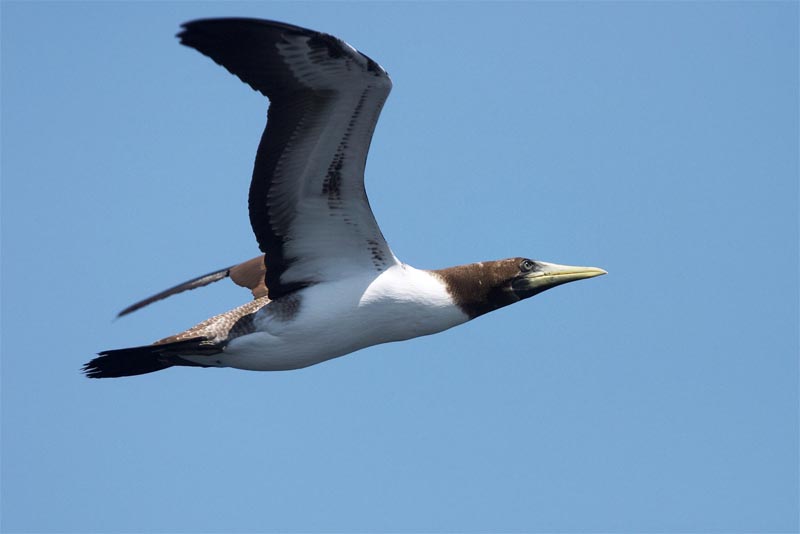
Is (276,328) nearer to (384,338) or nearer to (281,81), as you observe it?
(384,338)

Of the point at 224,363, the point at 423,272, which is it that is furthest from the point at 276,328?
the point at 423,272

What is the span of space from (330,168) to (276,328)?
1.70m

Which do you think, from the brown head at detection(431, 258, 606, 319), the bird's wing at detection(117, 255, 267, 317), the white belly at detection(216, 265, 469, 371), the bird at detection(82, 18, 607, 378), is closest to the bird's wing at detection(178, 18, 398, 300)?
the bird at detection(82, 18, 607, 378)

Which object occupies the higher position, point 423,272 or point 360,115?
point 360,115

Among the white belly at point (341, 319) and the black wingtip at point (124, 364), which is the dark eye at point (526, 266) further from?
the black wingtip at point (124, 364)

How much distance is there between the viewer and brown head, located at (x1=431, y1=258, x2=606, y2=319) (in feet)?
40.8

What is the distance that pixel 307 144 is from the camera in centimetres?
1132

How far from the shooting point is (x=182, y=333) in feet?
40.6

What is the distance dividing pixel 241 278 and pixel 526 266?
3357 mm

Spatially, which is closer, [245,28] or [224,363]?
[245,28]

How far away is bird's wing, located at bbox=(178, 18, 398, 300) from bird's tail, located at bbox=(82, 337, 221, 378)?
94 cm

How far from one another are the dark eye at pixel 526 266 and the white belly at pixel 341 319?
3.23 ft

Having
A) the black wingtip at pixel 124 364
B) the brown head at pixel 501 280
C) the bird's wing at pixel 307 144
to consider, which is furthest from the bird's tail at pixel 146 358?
the brown head at pixel 501 280

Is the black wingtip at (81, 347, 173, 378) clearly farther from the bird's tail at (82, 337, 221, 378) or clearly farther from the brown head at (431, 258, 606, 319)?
the brown head at (431, 258, 606, 319)
